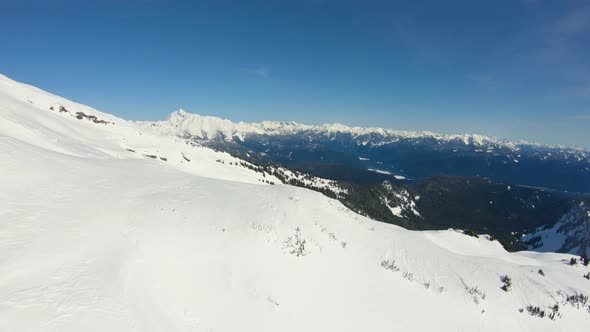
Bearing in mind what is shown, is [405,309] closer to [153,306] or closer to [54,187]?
[153,306]

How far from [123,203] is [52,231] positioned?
443 cm

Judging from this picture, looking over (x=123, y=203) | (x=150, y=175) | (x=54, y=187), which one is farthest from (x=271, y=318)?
(x=150, y=175)

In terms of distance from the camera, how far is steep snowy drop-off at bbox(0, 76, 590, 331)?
29.0ft

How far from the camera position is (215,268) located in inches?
474

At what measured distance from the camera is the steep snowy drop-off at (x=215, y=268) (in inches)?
348

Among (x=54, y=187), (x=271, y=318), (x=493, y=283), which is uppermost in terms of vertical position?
(x=54, y=187)

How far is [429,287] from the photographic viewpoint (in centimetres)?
1589

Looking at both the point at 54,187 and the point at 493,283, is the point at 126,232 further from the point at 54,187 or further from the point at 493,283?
the point at 493,283

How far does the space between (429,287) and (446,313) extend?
1788 millimetres

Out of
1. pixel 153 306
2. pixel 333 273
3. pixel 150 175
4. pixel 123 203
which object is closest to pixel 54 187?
pixel 123 203

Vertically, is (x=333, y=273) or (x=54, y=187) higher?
(x=54, y=187)

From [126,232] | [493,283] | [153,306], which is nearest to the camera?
[153,306]

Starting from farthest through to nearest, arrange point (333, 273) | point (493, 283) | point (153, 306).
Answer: point (493, 283) → point (333, 273) → point (153, 306)

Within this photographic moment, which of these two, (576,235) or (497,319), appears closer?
(497,319)
